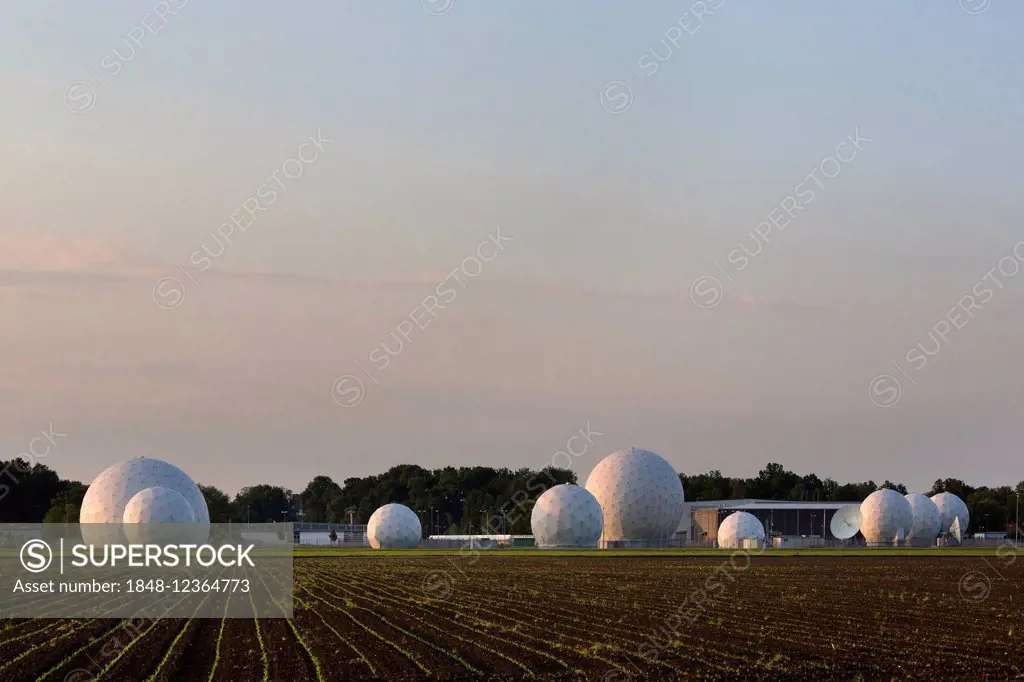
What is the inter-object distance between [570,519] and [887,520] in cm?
4054

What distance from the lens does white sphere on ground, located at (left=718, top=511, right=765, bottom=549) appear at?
364ft

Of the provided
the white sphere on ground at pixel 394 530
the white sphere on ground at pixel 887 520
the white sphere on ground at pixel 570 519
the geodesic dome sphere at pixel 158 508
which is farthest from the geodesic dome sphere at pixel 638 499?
the geodesic dome sphere at pixel 158 508

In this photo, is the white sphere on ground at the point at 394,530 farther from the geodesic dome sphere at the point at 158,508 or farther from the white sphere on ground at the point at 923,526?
the white sphere on ground at the point at 923,526

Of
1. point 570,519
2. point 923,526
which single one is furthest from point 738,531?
point 923,526

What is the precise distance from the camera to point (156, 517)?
263ft

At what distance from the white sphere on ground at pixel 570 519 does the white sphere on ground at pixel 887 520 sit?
36.0 metres

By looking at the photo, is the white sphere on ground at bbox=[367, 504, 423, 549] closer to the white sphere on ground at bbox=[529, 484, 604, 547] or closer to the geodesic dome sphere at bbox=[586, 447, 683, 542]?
the white sphere on ground at bbox=[529, 484, 604, 547]

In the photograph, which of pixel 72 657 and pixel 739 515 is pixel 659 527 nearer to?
pixel 739 515

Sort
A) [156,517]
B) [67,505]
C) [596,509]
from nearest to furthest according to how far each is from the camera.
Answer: [156,517] < [596,509] < [67,505]

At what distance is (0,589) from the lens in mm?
42969

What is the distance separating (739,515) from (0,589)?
268 ft

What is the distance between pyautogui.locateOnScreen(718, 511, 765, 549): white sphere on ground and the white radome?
4767cm

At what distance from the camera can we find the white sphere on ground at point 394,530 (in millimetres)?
115500

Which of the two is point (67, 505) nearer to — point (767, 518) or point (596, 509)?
point (596, 509)
